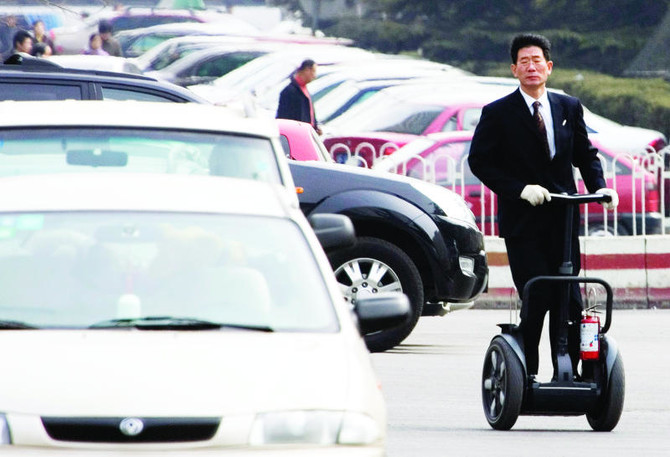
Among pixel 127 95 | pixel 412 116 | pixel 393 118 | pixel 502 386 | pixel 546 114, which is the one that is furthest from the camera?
pixel 393 118

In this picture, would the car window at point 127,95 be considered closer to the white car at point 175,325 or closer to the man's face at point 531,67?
the man's face at point 531,67

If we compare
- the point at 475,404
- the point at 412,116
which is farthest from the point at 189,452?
the point at 412,116

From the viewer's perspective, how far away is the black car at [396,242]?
11.8 m

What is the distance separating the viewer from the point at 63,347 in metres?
5.46

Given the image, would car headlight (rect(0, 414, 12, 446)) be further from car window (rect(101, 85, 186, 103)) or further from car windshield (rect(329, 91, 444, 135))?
car windshield (rect(329, 91, 444, 135))

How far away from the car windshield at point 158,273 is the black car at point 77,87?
208 inches

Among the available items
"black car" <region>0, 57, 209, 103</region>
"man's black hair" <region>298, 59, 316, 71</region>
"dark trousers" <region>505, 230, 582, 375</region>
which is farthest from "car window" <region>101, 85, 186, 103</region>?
"man's black hair" <region>298, 59, 316, 71</region>

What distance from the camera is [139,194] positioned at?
6305 mm

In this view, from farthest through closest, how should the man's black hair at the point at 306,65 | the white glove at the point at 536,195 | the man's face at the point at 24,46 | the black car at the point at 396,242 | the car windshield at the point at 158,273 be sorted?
the man's face at the point at 24,46 → the man's black hair at the point at 306,65 → the black car at the point at 396,242 → the white glove at the point at 536,195 → the car windshield at the point at 158,273

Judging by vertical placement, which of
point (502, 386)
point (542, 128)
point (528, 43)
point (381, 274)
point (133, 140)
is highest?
point (528, 43)

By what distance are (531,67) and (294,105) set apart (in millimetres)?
10765

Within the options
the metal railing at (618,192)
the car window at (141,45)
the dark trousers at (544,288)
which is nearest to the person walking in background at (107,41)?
the metal railing at (618,192)

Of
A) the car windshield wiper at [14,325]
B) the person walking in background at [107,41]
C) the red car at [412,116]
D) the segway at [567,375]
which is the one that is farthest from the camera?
the person walking in background at [107,41]

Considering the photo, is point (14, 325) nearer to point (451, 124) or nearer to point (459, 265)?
point (459, 265)
